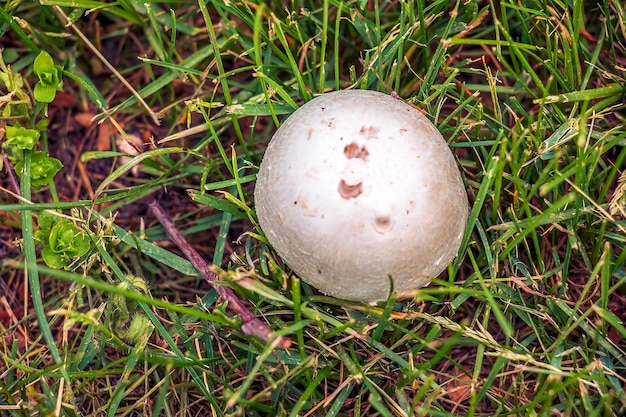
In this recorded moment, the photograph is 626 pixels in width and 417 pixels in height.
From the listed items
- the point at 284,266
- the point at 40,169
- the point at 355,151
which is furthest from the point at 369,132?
the point at 40,169

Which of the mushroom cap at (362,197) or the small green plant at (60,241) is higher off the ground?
the mushroom cap at (362,197)

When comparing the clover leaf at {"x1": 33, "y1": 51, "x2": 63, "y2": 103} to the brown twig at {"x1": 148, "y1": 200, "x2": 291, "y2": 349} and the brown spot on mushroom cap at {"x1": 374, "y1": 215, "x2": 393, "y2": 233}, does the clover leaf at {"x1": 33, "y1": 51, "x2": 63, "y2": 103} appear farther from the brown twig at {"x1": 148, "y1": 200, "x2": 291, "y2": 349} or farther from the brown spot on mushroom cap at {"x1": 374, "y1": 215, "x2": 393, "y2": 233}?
the brown spot on mushroom cap at {"x1": 374, "y1": 215, "x2": 393, "y2": 233}

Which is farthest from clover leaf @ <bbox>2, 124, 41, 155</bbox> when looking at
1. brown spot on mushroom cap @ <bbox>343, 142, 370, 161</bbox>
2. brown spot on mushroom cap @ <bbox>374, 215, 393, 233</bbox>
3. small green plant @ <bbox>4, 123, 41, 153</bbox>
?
brown spot on mushroom cap @ <bbox>374, 215, 393, 233</bbox>

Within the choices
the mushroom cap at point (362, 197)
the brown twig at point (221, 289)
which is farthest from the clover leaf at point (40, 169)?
the mushroom cap at point (362, 197)

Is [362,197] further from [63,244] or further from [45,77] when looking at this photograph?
[45,77]

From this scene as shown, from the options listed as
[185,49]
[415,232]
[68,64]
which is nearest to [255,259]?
[415,232]

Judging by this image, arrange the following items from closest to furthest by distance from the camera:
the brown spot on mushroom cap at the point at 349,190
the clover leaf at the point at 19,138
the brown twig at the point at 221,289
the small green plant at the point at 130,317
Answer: the brown spot on mushroom cap at the point at 349,190
the brown twig at the point at 221,289
the small green plant at the point at 130,317
the clover leaf at the point at 19,138

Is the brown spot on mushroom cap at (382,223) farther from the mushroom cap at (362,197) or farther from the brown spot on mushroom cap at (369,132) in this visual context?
the brown spot on mushroom cap at (369,132)
